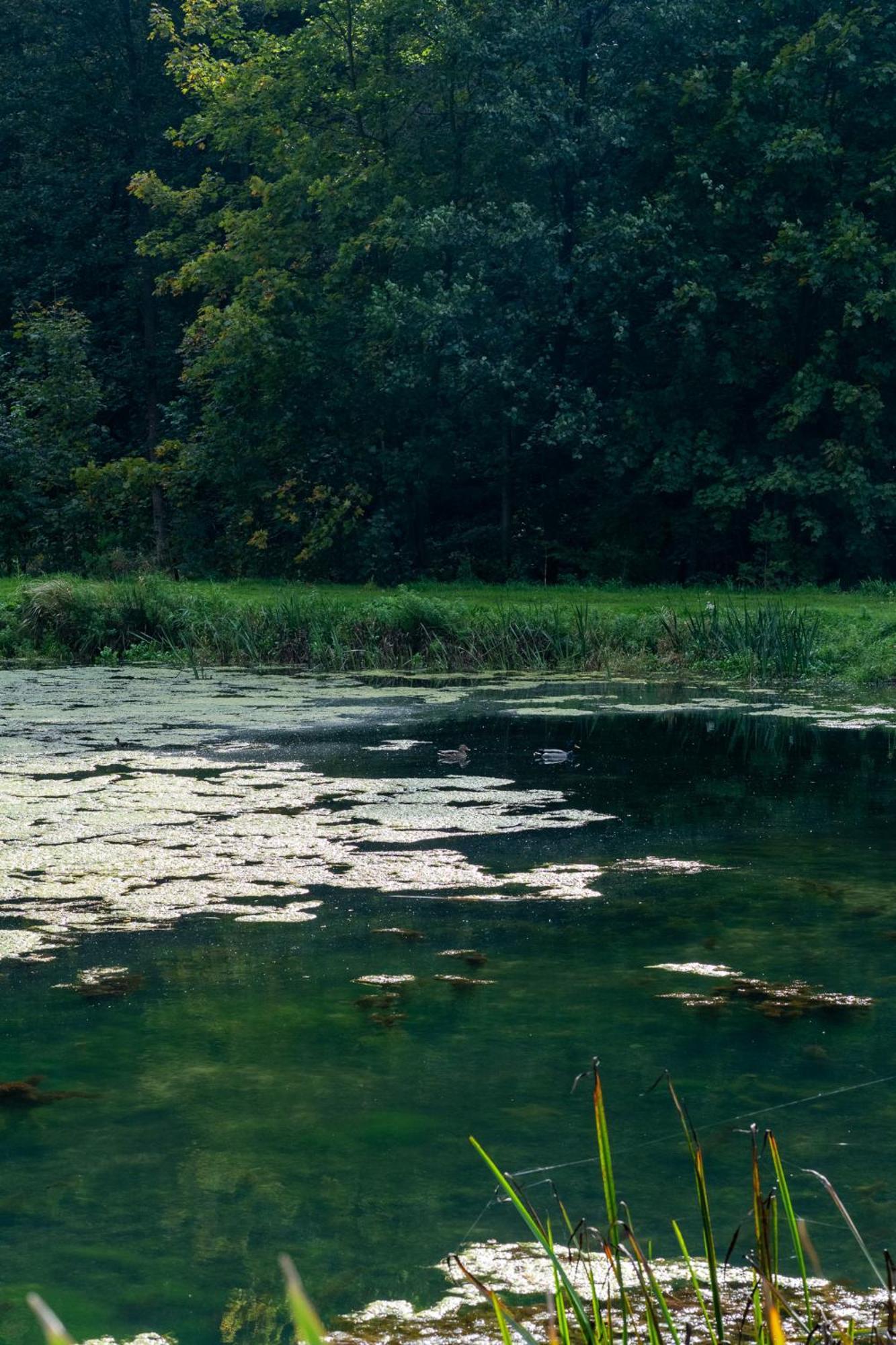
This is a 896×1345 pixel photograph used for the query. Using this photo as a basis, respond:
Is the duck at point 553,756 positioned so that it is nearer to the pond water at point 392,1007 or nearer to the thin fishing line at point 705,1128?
the pond water at point 392,1007

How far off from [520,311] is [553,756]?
13.9 metres

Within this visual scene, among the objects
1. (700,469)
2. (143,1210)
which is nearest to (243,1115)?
(143,1210)

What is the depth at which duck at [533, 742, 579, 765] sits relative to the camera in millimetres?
8836

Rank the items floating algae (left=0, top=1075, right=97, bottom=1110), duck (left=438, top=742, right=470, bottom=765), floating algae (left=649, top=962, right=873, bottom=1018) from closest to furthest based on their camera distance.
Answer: floating algae (left=0, top=1075, right=97, bottom=1110)
floating algae (left=649, top=962, right=873, bottom=1018)
duck (left=438, top=742, right=470, bottom=765)

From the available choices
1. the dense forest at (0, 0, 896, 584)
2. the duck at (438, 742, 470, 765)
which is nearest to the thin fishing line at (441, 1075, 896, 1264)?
the duck at (438, 742, 470, 765)

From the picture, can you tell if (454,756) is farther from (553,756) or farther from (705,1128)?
(705,1128)

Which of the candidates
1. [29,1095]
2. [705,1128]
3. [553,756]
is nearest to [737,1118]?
[705,1128]

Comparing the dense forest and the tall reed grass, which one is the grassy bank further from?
the tall reed grass

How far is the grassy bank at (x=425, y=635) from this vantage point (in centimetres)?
1376

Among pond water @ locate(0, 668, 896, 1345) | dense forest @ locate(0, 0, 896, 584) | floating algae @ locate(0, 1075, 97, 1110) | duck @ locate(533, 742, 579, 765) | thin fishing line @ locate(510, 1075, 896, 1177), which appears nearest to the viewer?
pond water @ locate(0, 668, 896, 1345)

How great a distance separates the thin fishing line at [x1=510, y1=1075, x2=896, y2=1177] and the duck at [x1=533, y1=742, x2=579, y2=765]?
204 inches

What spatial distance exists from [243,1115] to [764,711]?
815 cm

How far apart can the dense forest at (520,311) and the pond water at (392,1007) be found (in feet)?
44.7

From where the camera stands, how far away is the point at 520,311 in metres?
21.7
